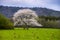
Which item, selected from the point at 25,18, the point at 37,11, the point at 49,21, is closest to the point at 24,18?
the point at 25,18

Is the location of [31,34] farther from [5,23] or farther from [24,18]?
[5,23]

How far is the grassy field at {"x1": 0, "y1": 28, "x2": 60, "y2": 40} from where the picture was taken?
2170mm

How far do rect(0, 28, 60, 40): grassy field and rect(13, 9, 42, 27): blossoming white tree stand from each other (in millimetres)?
83

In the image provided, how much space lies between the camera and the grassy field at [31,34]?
217 centimetres

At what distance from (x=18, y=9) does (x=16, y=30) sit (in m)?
0.29

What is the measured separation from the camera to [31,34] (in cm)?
219

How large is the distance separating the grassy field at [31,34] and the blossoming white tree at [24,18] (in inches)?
3.3

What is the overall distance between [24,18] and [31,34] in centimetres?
24

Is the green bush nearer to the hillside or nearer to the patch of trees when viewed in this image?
the hillside

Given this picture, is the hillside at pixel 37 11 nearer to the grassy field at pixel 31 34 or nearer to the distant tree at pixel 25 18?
the distant tree at pixel 25 18

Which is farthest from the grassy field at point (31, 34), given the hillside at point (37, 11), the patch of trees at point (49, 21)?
the hillside at point (37, 11)

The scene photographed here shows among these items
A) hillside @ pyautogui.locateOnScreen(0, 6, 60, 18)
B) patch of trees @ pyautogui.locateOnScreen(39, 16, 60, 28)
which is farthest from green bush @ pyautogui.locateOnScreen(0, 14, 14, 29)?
patch of trees @ pyautogui.locateOnScreen(39, 16, 60, 28)

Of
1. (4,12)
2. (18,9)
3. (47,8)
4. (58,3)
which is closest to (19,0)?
(18,9)

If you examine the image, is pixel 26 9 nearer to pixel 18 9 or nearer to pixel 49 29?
pixel 18 9
